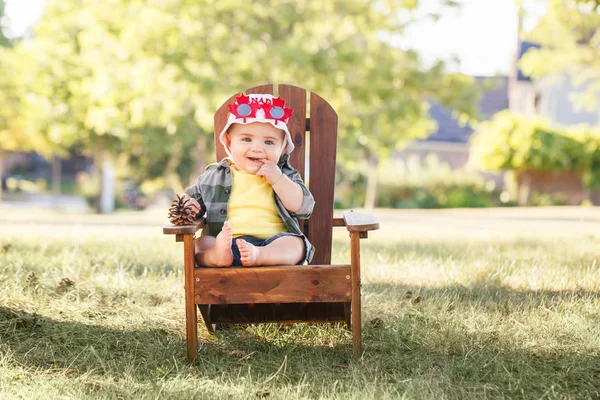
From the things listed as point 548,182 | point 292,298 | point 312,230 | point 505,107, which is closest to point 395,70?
point 548,182

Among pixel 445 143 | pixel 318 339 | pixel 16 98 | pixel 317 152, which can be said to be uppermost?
pixel 16 98

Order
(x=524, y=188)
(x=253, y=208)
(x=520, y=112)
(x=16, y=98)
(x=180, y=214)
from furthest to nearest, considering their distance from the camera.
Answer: (x=520, y=112), (x=524, y=188), (x=16, y=98), (x=253, y=208), (x=180, y=214)

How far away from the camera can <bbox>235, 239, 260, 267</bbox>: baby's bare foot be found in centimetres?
299

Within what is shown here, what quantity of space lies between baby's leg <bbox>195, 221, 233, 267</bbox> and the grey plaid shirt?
0.21 metres

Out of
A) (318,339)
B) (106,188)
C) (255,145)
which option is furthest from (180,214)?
(106,188)

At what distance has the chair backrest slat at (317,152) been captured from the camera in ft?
12.4

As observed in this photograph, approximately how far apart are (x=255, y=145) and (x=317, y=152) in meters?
0.72

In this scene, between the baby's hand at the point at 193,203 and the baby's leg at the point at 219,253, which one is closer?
the baby's leg at the point at 219,253

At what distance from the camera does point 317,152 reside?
3893 mm

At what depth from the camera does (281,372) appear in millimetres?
2906

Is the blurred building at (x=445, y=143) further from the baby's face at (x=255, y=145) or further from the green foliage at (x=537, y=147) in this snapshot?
the baby's face at (x=255, y=145)

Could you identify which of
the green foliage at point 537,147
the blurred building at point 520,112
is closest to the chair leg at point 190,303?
the green foliage at point 537,147

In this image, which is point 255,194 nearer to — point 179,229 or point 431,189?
point 179,229

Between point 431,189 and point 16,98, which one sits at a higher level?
point 16,98
